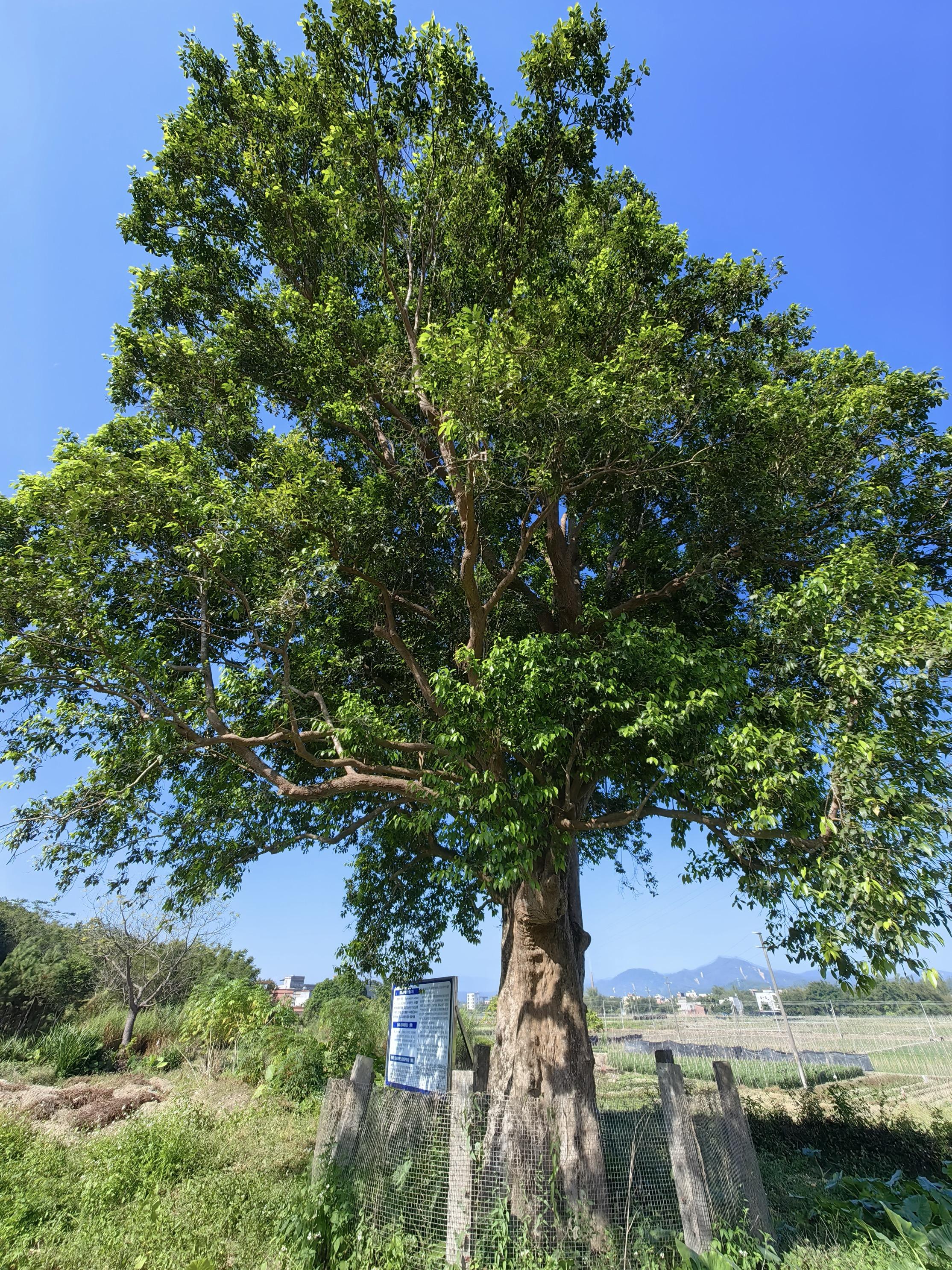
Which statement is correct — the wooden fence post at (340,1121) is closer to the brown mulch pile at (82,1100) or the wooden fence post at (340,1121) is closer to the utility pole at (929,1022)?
the brown mulch pile at (82,1100)

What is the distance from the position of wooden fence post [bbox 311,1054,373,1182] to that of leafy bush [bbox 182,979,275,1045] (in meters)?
8.51

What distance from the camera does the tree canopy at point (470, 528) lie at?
6.36 metres

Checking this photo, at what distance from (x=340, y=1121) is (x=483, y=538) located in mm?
7347

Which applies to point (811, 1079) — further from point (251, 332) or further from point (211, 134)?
point (211, 134)

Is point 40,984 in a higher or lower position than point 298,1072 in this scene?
higher

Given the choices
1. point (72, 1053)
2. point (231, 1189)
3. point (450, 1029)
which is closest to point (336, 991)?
point (72, 1053)

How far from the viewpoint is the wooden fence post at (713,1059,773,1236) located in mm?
5367

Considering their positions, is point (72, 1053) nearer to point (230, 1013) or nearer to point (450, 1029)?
point (230, 1013)

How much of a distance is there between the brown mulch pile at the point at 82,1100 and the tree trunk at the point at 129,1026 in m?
5.64

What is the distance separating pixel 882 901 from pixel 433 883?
8.13m

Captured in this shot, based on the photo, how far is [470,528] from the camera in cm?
726

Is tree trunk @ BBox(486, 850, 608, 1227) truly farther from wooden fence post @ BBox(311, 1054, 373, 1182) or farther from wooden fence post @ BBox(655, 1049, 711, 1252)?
wooden fence post @ BBox(311, 1054, 373, 1182)

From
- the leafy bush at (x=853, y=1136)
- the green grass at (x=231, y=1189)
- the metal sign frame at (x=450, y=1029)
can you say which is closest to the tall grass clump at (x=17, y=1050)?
the green grass at (x=231, y=1189)

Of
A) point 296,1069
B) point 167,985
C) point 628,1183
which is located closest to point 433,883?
point 296,1069
